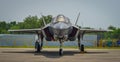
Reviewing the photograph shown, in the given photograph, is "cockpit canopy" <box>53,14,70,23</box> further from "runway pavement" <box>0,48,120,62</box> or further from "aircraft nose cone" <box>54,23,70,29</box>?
"runway pavement" <box>0,48,120,62</box>

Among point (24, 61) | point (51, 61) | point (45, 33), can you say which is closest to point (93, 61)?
point (51, 61)

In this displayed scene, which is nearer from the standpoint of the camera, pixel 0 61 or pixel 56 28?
pixel 0 61

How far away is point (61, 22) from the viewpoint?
915 inches

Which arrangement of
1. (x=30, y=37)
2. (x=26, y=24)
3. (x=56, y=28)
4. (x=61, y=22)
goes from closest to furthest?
(x=56, y=28) < (x=61, y=22) < (x=30, y=37) < (x=26, y=24)

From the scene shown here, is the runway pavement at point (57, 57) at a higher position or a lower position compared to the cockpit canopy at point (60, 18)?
lower

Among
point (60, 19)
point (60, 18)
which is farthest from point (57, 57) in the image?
point (60, 18)

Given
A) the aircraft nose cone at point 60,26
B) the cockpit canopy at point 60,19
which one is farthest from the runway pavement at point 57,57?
the cockpit canopy at point 60,19

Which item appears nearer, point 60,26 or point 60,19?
point 60,26

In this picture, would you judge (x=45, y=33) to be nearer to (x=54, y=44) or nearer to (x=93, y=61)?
(x=93, y=61)

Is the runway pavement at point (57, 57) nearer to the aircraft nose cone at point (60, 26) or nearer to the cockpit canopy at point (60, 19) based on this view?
the aircraft nose cone at point (60, 26)

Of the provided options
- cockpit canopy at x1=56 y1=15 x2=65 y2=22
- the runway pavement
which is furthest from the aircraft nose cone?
the runway pavement

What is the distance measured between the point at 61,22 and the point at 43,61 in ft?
21.9

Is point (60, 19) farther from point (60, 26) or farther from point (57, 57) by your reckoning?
point (57, 57)

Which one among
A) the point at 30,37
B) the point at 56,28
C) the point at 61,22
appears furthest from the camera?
the point at 30,37
